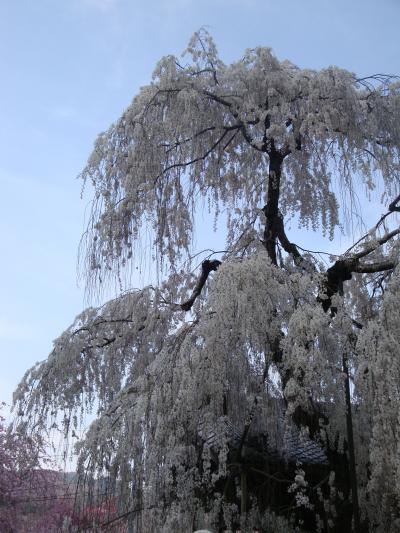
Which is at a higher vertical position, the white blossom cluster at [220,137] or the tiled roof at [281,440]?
the white blossom cluster at [220,137]

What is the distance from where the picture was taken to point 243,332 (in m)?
5.16

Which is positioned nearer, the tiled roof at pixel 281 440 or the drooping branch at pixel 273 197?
the tiled roof at pixel 281 440

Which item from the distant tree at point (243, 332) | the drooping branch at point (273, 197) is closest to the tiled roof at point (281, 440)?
the distant tree at point (243, 332)

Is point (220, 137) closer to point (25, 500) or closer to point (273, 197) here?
point (273, 197)

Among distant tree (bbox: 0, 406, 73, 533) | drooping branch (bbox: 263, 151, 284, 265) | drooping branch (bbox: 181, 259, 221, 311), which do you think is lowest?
distant tree (bbox: 0, 406, 73, 533)

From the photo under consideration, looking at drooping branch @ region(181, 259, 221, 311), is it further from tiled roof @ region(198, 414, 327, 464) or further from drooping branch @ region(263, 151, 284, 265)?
tiled roof @ region(198, 414, 327, 464)

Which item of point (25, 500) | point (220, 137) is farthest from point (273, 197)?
point (25, 500)

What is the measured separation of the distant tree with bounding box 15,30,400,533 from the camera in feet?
16.9

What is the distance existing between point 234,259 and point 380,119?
2723 mm

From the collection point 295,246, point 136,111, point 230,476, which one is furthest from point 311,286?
point 136,111

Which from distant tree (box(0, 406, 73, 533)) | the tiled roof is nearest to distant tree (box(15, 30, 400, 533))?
the tiled roof

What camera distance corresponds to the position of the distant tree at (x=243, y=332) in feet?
16.9

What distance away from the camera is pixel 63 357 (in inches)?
258

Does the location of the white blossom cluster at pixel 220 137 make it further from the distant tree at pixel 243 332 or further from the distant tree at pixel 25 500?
the distant tree at pixel 25 500
